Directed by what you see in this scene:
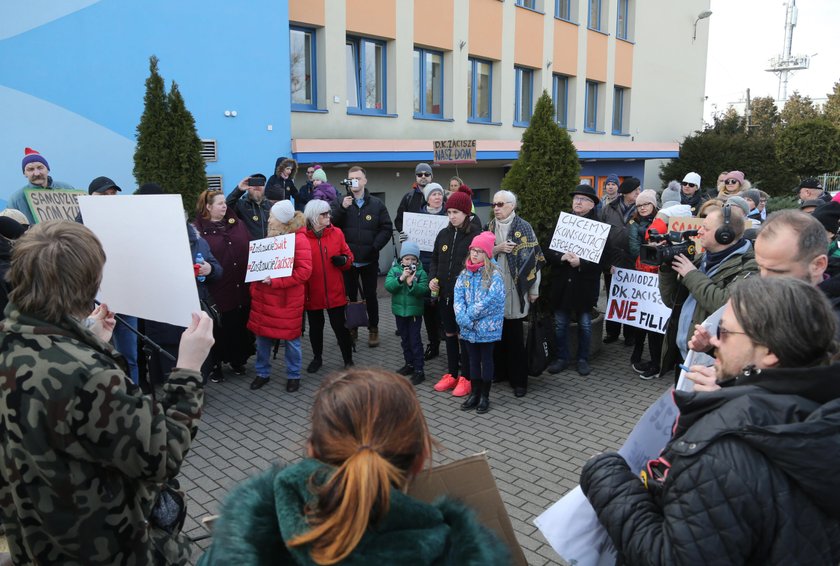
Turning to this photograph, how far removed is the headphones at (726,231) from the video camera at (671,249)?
0.31 metres

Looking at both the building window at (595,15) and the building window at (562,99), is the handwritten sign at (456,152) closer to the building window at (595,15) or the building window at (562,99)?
the building window at (562,99)

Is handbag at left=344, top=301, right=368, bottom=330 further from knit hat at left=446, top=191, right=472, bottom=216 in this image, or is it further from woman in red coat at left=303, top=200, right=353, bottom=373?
knit hat at left=446, top=191, right=472, bottom=216

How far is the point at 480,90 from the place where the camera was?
686 inches

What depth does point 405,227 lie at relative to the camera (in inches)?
327

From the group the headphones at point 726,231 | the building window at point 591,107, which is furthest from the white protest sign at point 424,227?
the building window at point 591,107

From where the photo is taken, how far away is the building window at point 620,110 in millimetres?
22531

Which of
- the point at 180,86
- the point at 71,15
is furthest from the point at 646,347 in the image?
the point at 71,15

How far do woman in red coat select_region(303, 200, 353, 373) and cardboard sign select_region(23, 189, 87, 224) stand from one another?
2334 mm

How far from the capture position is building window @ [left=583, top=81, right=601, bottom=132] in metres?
21.4

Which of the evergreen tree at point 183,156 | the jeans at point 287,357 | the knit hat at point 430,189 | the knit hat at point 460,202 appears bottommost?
the jeans at point 287,357

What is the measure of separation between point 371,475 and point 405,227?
7.15 meters

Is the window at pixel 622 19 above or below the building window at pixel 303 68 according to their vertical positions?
above

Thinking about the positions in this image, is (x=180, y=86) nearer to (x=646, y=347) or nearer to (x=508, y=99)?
(x=646, y=347)

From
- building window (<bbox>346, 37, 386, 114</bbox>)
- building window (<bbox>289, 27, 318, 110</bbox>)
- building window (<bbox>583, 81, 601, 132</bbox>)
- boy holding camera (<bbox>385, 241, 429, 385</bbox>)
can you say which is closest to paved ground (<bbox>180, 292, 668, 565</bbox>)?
boy holding camera (<bbox>385, 241, 429, 385</bbox>)
